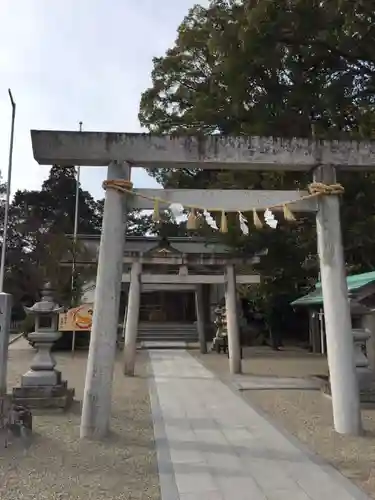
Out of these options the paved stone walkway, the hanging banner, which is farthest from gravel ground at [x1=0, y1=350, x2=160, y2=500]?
the hanging banner

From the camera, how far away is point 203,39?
42.9ft

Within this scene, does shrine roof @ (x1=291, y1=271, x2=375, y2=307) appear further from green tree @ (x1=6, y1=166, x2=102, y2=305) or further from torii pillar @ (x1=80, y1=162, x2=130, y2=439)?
green tree @ (x1=6, y1=166, x2=102, y2=305)

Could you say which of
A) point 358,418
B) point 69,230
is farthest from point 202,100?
point 69,230

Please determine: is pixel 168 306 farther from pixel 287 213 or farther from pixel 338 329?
pixel 338 329

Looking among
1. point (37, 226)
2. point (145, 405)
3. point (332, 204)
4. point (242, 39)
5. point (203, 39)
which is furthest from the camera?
point (37, 226)

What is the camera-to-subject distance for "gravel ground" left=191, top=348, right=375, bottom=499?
530 centimetres

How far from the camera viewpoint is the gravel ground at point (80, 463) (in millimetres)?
4602

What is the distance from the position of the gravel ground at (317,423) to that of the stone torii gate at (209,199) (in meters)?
0.43

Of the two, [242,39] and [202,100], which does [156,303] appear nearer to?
[202,100]

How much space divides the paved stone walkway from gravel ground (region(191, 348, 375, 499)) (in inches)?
8.1

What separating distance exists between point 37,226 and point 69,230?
8.02 ft

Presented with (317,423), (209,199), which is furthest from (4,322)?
(317,423)

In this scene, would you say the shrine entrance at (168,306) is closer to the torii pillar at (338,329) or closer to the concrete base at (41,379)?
the concrete base at (41,379)

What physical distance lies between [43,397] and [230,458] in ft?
14.0
